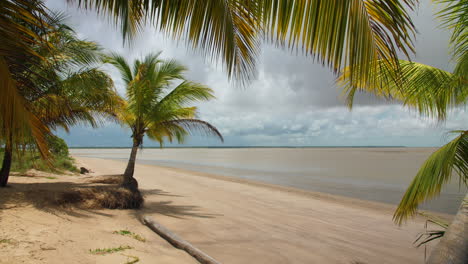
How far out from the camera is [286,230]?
20.9 ft

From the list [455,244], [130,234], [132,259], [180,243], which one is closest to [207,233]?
[180,243]

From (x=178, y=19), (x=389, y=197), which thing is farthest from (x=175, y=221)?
(x=389, y=197)

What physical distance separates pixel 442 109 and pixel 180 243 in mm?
4500

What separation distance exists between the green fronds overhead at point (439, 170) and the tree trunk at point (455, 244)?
1.13ft

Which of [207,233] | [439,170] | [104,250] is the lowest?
[207,233]

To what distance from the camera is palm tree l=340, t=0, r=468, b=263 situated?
2.61 meters

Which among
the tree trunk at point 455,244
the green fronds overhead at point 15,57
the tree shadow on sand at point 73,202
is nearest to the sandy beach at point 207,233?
the tree shadow on sand at point 73,202

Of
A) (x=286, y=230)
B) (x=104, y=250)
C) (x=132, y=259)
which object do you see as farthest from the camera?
(x=286, y=230)

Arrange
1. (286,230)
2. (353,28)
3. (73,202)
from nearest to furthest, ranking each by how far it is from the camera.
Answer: (353,28)
(73,202)
(286,230)

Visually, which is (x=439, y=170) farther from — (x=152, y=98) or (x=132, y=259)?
(x=152, y=98)

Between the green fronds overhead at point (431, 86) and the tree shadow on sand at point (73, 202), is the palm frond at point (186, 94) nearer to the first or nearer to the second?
the tree shadow on sand at point (73, 202)

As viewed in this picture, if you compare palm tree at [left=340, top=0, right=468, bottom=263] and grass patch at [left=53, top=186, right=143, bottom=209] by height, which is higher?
palm tree at [left=340, top=0, right=468, bottom=263]

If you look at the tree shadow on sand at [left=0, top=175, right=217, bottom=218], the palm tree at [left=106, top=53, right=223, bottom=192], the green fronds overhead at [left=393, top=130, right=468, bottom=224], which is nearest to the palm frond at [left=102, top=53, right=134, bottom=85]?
the palm tree at [left=106, top=53, right=223, bottom=192]

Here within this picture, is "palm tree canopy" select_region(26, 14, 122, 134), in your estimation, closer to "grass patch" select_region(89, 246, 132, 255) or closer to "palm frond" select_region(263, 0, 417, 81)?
"grass patch" select_region(89, 246, 132, 255)
